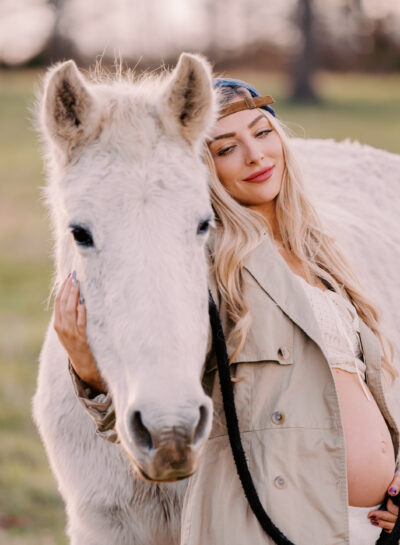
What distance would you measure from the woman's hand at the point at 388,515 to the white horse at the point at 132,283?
723 millimetres

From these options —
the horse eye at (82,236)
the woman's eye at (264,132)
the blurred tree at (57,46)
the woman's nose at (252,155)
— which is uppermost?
the blurred tree at (57,46)

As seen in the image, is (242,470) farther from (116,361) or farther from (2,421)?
(2,421)

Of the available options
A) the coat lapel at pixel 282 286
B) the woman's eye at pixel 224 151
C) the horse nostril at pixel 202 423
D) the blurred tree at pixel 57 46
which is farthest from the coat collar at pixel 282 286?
the blurred tree at pixel 57 46

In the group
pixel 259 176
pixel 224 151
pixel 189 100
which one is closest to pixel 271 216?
pixel 259 176

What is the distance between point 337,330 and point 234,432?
617mm

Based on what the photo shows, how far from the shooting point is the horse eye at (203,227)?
2.36 metres

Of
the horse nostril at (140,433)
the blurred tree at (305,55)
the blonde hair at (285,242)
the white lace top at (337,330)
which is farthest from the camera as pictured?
the blurred tree at (305,55)

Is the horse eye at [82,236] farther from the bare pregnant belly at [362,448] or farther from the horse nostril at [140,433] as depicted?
the bare pregnant belly at [362,448]

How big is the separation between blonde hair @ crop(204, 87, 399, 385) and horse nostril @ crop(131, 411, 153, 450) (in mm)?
575

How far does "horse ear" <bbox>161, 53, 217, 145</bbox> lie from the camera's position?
2475mm

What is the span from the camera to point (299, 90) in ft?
89.0

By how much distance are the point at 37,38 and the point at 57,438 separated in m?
27.8

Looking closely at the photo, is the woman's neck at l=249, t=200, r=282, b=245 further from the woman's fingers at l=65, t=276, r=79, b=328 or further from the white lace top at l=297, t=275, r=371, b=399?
the woman's fingers at l=65, t=276, r=79, b=328

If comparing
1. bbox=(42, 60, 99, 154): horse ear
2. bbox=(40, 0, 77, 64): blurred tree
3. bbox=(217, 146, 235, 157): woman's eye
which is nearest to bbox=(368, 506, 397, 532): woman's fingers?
bbox=(217, 146, 235, 157): woman's eye
